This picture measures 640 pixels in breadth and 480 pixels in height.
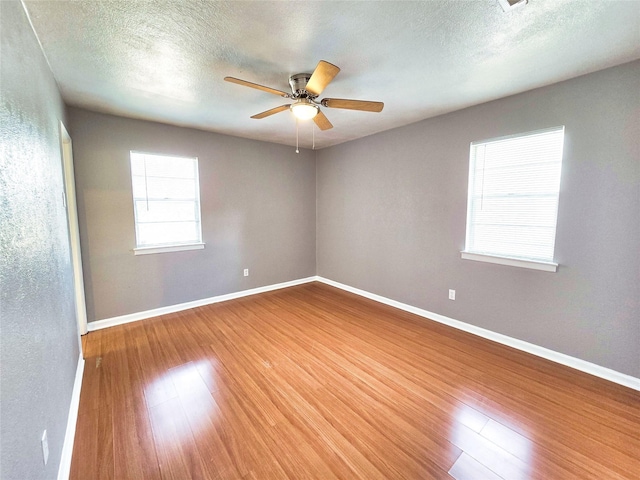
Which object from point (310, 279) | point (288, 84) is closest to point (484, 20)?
point (288, 84)

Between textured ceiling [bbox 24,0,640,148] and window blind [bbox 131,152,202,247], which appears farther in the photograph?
window blind [bbox 131,152,202,247]

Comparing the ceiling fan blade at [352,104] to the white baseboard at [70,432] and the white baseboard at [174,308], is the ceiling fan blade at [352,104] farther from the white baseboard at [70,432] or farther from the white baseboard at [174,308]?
the white baseboard at [174,308]

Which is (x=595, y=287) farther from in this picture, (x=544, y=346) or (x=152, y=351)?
(x=152, y=351)

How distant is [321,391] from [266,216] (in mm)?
3046

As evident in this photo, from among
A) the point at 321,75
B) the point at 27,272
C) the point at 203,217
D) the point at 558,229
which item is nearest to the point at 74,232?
the point at 203,217

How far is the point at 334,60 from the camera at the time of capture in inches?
79.0

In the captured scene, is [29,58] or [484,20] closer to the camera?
[29,58]

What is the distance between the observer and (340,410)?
1933mm

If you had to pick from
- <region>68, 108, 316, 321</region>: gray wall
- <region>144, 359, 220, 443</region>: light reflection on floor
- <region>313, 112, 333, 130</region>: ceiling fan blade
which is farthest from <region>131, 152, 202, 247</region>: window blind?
<region>313, 112, 333, 130</region>: ceiling fan blade

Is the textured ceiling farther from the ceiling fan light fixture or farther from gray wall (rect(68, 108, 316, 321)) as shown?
gray wall (rect(68, 108, 316, 321))

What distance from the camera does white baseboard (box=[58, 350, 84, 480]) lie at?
1440mm

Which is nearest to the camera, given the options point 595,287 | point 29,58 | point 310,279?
point 29,58

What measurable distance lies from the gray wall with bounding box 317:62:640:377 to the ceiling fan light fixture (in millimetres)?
1800

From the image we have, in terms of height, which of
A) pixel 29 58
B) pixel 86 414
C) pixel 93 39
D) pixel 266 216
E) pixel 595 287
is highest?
pixel 93 39
